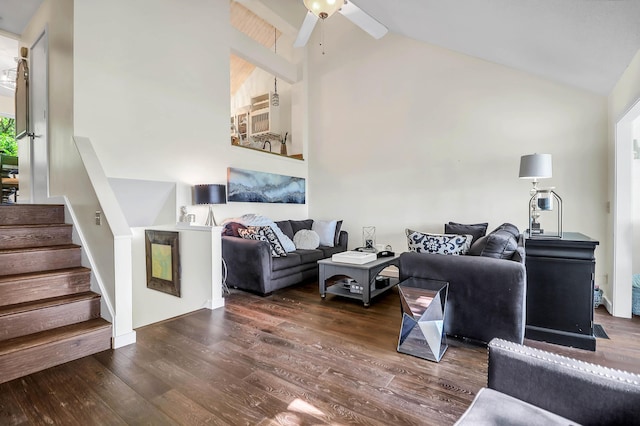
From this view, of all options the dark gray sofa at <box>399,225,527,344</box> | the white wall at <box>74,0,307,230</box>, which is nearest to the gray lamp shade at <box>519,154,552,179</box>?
the dark gray sofa at <box>399,225,527,344</box>

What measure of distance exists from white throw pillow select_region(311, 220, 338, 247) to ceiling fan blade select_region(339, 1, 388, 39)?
9.41ft

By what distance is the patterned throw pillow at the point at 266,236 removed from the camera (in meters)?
3.82

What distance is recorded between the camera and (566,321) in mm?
2412

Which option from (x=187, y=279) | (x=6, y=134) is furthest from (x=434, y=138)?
(x=6, y=134)

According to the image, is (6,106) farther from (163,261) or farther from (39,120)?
(163,261)

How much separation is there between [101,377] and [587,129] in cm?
523

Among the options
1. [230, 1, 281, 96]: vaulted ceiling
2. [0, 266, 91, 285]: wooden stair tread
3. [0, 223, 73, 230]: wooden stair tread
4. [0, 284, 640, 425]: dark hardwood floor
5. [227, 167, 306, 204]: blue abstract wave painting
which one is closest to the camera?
[0, 284, 640, 425]: dark hardwood floor

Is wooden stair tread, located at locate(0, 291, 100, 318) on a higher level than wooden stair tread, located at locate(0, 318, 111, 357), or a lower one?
higher

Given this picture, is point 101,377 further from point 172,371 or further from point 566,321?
point 566,321

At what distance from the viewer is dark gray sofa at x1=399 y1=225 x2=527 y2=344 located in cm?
218

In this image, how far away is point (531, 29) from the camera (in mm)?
2570

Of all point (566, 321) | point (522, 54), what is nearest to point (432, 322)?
point (566, 321)

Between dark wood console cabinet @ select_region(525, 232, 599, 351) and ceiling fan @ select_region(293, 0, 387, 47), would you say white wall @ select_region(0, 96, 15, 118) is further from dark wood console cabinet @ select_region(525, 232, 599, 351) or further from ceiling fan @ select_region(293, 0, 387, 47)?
dark wood console cabinet @ select_region(525, 232, 599, 351)

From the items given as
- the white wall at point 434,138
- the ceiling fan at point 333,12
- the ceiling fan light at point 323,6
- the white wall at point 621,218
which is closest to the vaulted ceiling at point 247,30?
the white wall at point 434,138
